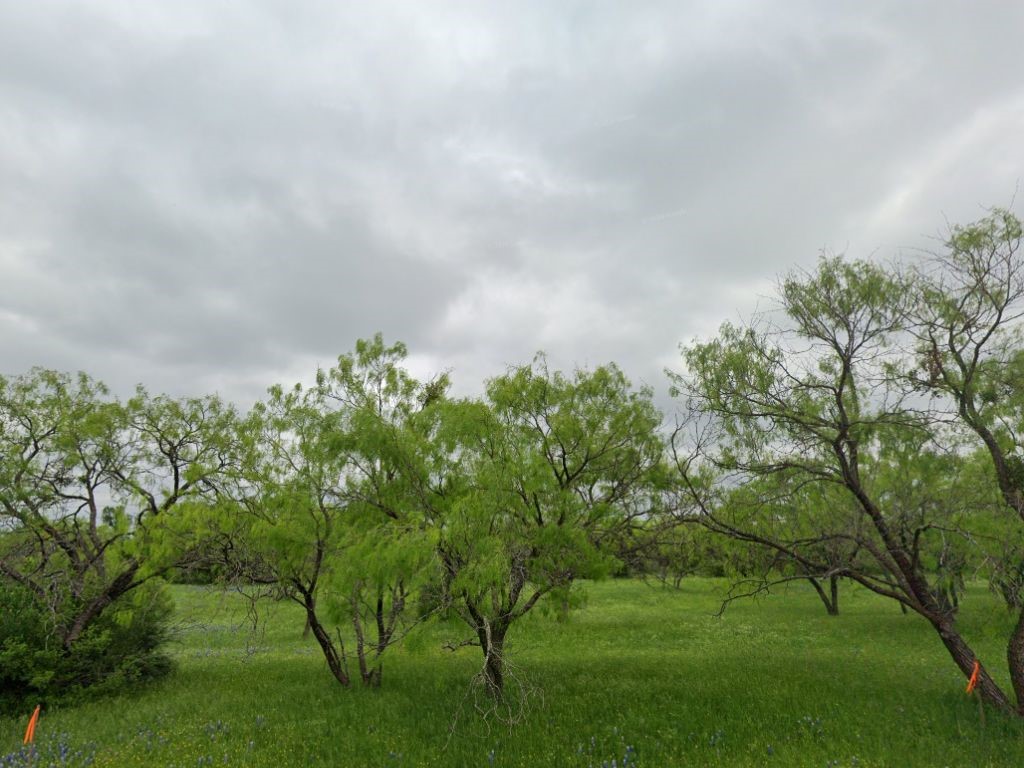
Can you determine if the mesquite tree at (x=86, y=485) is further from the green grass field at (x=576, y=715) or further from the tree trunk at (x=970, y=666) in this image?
the tree trunk at (x=970, y=666)

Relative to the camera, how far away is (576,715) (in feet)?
35.9

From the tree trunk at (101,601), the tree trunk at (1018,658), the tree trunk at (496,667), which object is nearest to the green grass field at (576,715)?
the tree trunk at (1018,658)

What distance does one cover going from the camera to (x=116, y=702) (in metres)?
13.7

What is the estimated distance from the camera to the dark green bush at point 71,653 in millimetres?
13430

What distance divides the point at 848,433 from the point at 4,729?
19.4m

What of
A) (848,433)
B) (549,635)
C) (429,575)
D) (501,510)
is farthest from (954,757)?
(549,635)

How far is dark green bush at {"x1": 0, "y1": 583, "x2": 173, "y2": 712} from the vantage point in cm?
1343

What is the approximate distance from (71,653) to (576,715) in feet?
44.1

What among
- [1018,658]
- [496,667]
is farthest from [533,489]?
[1018,658]

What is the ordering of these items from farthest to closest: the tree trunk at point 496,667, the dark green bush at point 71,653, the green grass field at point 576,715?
the dark green bush at point 71,653 < the tree trunk at point 496,667 < the green grass field at point 576,715

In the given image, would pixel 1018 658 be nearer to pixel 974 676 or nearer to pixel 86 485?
pixel 974 676

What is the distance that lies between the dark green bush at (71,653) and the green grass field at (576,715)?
82cm

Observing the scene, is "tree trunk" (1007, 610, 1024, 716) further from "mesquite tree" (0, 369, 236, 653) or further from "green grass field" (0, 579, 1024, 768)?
"mesquite tree" (0, 369, 236, 653)

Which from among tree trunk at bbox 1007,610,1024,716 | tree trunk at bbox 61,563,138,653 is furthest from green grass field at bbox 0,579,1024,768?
tree trunk at bbox 61,563,138,653
